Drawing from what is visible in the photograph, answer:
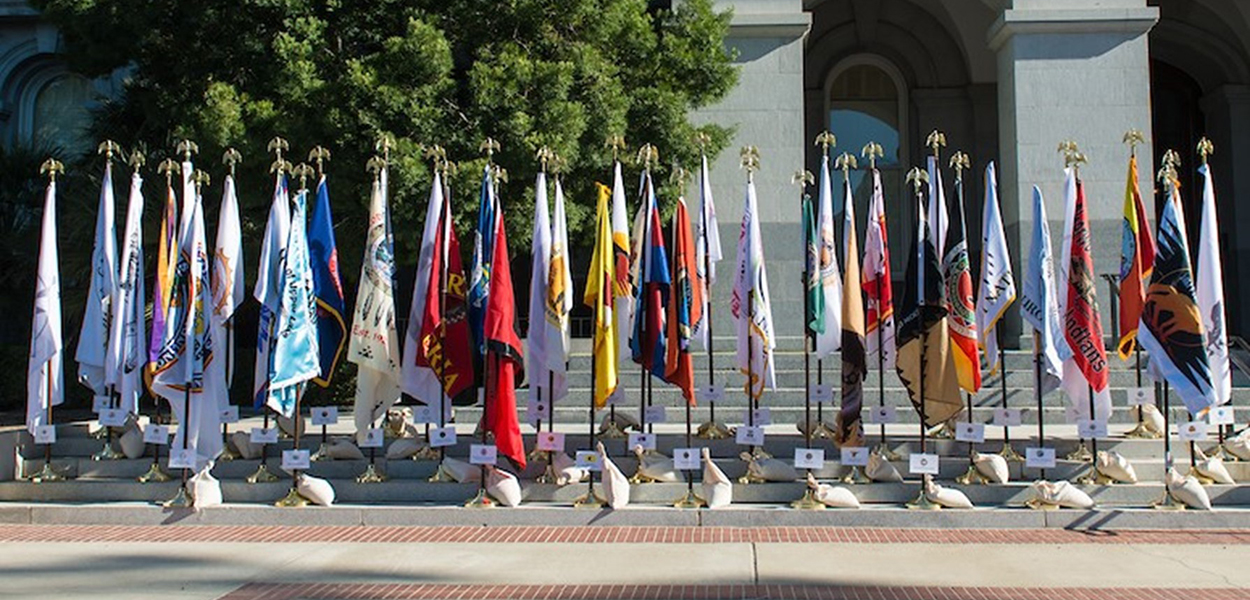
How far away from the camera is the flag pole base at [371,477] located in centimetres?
1093

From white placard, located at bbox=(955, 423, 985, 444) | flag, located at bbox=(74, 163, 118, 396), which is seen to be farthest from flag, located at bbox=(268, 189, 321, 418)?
white placard, located at bbox=(955, 423, 985, 444)

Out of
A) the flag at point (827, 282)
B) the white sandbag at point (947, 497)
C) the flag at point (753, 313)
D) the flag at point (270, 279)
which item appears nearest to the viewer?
the white sandbag at point (947, 497)

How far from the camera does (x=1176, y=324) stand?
10.2 metres

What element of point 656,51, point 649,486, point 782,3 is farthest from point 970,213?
point 649,486

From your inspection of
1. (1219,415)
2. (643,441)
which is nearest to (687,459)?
(643,441)

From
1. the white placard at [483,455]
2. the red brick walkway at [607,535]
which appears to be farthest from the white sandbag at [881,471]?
the white placard at [483,455]

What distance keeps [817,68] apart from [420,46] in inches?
441

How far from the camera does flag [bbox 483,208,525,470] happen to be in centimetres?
1055

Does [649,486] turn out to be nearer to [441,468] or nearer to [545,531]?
[545,531]

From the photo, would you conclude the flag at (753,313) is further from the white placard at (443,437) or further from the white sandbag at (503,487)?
the white placard at (443,437)

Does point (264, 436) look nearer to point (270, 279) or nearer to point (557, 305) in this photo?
point (270, 279)

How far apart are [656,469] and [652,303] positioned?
1.69 metres

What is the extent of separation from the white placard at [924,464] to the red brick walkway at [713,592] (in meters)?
2.53

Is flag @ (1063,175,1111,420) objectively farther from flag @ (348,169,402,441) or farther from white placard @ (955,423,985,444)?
flag @ (348,169,402,441)
